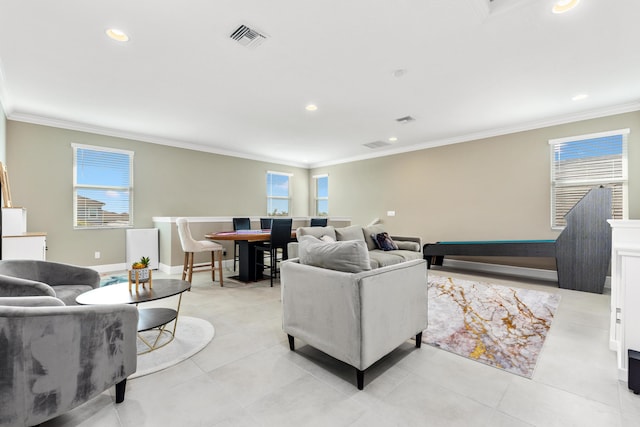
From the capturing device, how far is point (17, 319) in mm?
1243

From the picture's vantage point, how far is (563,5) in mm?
2199

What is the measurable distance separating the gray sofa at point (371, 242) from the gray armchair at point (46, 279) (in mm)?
2116

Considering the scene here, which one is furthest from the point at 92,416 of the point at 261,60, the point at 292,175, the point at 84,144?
the point at 292,175

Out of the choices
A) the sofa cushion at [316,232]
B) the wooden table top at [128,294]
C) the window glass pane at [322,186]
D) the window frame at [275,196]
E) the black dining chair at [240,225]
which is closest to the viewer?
the wooden table top at [128,294]

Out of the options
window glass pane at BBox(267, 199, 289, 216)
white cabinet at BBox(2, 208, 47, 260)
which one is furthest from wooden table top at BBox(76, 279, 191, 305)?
window glass pane at BBox(267, 199, 289, 216)

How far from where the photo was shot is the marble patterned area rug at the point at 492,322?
2250 millimetres

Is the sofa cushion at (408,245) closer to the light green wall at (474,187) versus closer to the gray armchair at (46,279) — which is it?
the light green wall at (474,187)

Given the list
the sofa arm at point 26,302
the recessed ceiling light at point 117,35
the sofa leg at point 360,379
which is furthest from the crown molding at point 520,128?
the sofa arm at point 26,302

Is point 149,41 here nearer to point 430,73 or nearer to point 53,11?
point 53,11

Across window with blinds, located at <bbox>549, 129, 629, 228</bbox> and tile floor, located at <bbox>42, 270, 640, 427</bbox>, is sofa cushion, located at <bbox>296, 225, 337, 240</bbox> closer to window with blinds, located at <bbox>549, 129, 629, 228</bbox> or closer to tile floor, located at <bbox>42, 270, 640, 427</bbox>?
tile floor, located at <bbox>42, 270, 640, 427</bbox>

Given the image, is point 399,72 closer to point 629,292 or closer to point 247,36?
point 247,36

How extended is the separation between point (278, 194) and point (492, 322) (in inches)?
253

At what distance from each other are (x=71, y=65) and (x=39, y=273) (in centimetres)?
222

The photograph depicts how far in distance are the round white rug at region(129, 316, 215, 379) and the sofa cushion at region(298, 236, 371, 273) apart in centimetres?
123
